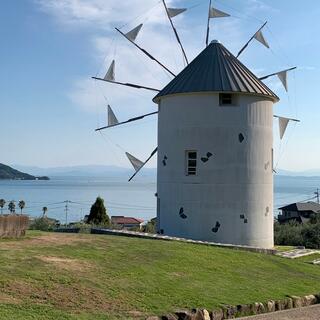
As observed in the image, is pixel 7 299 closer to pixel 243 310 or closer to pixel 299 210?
pixel 243 310

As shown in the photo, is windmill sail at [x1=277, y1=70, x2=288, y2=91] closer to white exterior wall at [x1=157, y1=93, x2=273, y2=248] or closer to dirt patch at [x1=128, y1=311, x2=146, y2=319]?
white exterior wall at [x1=157, y1=93, x2=273, y2=248]

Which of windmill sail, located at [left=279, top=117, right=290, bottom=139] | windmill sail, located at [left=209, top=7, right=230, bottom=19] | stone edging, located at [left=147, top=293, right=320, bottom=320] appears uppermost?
windmill sail, located at [left=209, top=7, right=230, bottom=19]

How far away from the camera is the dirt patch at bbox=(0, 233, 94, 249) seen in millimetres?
11555

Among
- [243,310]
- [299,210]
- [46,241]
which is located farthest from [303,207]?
[243,310]

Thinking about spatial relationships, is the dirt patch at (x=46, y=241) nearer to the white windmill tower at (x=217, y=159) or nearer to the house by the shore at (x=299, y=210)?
the white windmill tower at (x=217, y=159)

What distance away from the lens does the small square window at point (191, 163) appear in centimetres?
2075

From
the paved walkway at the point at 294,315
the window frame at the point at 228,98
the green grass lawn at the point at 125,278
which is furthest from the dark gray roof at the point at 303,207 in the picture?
the paved walkway at the point at 294,315

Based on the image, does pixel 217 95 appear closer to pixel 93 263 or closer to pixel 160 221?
pixel 160 221

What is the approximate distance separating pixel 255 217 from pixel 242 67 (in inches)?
260

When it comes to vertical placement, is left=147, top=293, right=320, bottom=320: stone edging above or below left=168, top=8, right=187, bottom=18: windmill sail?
below

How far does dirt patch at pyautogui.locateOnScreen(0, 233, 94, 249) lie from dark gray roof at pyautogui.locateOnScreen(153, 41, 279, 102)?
913 cm

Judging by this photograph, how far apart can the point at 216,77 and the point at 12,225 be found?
11.6m

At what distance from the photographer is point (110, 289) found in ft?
30.3

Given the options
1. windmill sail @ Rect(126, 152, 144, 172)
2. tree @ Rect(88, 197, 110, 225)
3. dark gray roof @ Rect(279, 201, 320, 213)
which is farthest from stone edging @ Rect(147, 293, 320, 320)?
dark gray roof @ Rect(279, 201, 320, 213)
